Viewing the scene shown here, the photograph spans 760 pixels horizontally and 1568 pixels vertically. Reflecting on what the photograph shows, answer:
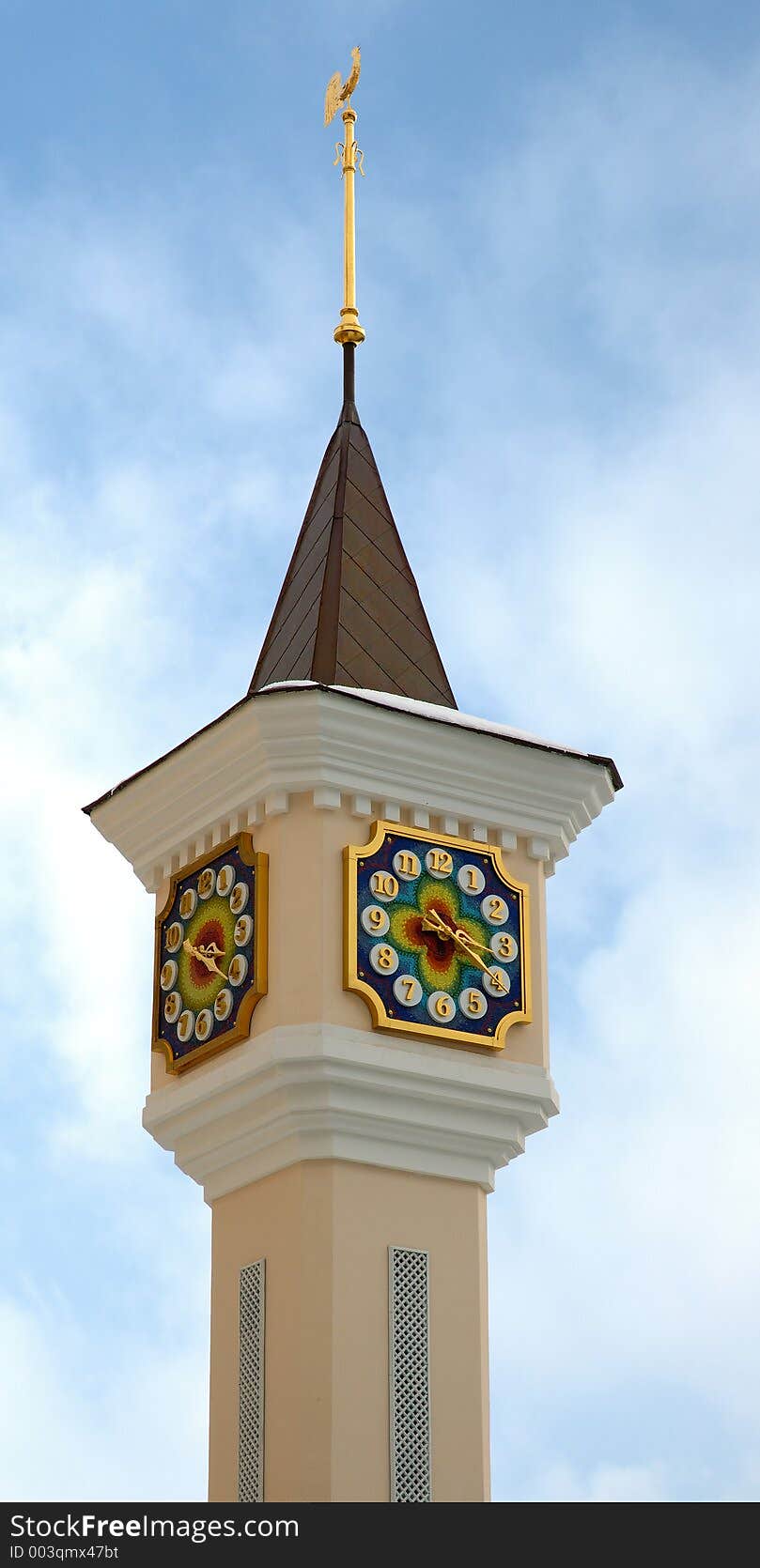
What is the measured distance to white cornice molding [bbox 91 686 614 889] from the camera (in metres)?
17.0

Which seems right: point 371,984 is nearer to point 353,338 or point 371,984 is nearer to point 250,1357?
point 250,1357

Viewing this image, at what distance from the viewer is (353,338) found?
64.6ft

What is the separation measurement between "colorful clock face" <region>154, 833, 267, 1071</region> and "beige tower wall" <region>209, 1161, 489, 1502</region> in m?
0.98

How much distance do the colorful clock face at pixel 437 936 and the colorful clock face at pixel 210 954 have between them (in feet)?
2.00

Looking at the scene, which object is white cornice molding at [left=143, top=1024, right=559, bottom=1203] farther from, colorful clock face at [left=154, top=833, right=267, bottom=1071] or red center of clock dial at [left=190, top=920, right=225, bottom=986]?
red center of clock dial at [left=190, top=920, right=225, bottom=986]

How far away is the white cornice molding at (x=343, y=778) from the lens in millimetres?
16953

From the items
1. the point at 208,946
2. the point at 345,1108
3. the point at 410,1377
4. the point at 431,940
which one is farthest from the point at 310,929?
the point at 410,1377

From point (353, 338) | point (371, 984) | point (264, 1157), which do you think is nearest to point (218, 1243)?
point (264, 1157)

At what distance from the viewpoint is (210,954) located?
1731cm

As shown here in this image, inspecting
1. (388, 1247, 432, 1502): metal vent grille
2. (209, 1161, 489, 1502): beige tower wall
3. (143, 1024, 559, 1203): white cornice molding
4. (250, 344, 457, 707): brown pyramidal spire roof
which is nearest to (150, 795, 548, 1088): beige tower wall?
(143, 1024, 559, 1203): white cornice molding

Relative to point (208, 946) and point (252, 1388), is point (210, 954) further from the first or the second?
point (252, 1388)

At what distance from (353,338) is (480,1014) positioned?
511cm
